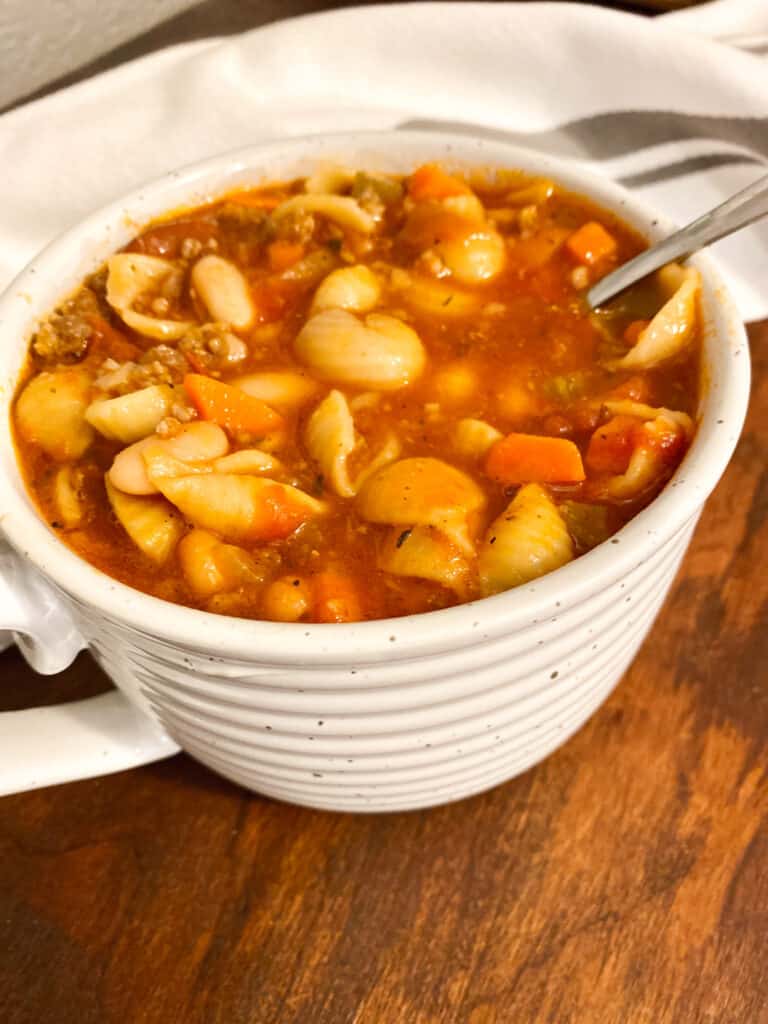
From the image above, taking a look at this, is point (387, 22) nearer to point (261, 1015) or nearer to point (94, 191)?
point (94, 191)

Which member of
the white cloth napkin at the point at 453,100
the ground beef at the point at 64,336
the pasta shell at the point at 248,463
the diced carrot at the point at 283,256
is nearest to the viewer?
the pasta shell at the point at 248,463

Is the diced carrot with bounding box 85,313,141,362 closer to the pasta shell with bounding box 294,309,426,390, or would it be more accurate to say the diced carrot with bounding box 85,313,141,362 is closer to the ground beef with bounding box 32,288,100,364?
the ground beef with bounding box 32,288,100,364

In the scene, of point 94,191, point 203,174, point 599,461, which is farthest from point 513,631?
point 94,191

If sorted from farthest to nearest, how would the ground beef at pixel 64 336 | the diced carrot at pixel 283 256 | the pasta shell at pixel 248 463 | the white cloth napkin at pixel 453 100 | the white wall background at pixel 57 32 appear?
1. the white cloth napkin at pixel 453 100
2. the white wall background at pixel 57 32
3. the diced carrot at pixel 283 256
4. the ground beef at pixel 64 336
5. the pasta shell at pixel 248 463

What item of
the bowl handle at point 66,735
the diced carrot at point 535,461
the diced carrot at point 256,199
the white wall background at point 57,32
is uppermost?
the white wall background at point 57,32

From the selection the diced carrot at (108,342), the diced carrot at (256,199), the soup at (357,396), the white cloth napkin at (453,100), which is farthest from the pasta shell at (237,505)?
the white cloth napkin at (453,100)

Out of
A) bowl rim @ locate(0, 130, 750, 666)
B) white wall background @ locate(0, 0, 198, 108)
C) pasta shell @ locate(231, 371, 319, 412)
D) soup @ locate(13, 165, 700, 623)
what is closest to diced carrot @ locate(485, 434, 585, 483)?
soup @ locate(13, 165, 700, 623)

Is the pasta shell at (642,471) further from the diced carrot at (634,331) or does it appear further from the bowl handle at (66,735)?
the bowl handle at (66,735)

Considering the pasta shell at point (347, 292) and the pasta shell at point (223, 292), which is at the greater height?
the pasta shell at point (223, 292)
